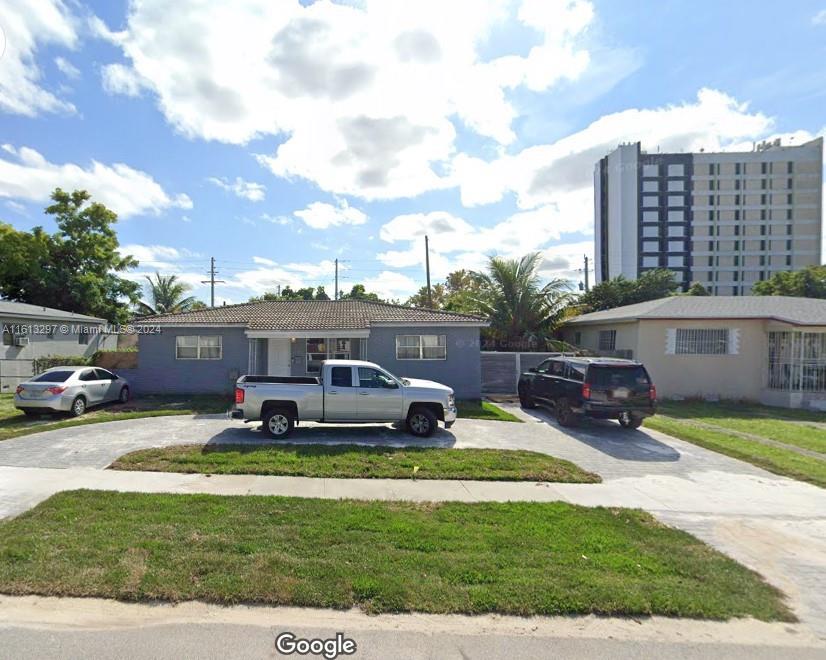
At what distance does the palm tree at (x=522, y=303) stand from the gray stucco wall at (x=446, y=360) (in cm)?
586

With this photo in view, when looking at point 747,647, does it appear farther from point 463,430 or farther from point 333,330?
point 333,330

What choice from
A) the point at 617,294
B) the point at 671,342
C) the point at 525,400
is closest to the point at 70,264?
the point at 525,400

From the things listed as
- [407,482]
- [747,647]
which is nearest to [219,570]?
[407,482]

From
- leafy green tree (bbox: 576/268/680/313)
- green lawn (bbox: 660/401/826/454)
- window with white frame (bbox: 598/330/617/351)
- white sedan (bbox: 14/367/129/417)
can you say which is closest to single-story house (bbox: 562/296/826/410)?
green lawn (bbox: 660/401/826/454)

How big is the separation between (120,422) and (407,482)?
854cm

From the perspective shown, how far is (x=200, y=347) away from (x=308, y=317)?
→ 4.06 metres

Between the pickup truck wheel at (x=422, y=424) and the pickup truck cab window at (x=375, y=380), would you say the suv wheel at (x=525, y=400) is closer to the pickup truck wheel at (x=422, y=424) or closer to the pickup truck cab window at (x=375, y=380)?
the pickup truck wheel at (x=422, y=424)

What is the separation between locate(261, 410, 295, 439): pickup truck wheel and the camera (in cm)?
900

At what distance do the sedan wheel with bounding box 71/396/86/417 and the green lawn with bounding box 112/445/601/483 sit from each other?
5.50 metres

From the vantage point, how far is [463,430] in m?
10.5

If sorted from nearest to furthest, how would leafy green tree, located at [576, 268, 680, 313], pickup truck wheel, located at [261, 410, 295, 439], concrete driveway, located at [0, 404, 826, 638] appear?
concrete driveway, located at [0, 404, 826, 638] → pickup truck wheel, located at [261, 410, 295, 439] → leafy green tree, located at [576, 268, 680, 313]

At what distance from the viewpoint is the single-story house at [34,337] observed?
669 inches

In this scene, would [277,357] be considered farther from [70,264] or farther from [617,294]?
[617,294]

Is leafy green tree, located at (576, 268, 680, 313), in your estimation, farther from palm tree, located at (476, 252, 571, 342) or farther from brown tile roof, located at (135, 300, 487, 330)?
brown tile roof, located at (135, 300, 487, 330)
